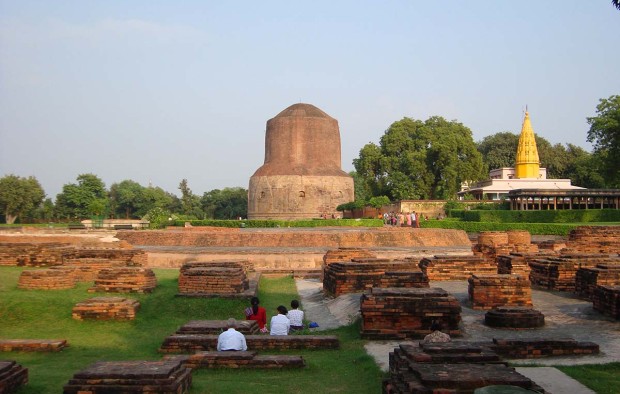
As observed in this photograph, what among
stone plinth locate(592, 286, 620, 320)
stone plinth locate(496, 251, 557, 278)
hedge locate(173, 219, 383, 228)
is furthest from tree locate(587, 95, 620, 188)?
stone plinth locate(592, 286, 620, 320)

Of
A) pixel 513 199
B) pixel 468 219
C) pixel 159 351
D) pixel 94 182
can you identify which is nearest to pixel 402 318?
pixel 159 351

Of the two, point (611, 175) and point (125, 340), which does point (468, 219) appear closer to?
point (611, 175)

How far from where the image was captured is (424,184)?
36094 millimetres

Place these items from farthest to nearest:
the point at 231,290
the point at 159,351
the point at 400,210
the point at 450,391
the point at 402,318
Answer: the point at 400,210 → the point at 231,290 → the point at 402,318 → the point at 159,351 → the point at 450,391

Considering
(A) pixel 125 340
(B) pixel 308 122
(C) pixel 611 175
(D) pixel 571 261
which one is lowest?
(A) pixel 125 340

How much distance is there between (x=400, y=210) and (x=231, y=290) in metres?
24.6

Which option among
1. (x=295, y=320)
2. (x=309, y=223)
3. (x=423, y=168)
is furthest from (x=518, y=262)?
(x=423, y=168)

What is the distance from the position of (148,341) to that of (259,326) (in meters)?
1.19

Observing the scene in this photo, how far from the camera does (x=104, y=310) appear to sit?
7.45 metres

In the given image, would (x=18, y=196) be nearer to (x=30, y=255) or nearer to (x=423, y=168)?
(x=423, y=168)

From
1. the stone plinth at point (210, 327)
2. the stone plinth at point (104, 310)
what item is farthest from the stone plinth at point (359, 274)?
the stone plinth at point (104, 310)

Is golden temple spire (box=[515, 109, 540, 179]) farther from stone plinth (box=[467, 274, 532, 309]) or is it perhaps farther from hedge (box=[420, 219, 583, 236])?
stone plinth (box=[467, 274, 532, 309])

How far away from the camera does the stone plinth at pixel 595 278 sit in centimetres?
784

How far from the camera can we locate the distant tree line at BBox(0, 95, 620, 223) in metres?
27.3
